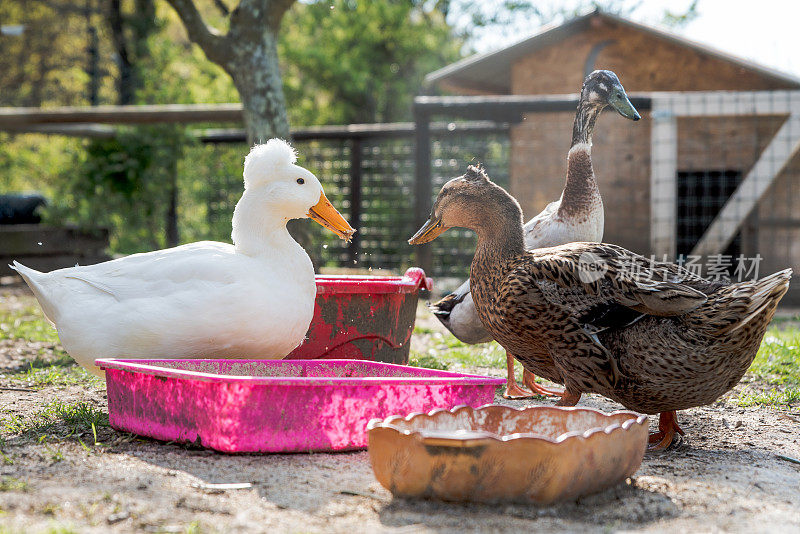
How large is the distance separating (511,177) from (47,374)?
6332mm

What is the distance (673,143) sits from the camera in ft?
30.6

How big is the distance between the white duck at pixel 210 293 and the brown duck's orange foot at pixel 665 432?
172 cm

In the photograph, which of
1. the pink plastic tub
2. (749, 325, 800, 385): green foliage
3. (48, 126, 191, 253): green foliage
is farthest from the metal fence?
the pink plastic tub

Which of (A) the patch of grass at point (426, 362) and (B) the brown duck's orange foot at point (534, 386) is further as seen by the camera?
(A) the patch of grass at point (426, 362)

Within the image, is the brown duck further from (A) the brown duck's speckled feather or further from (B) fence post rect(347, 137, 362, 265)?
(B) fence post rect(347, 137, 362, 265)

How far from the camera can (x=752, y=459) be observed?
3393 mm

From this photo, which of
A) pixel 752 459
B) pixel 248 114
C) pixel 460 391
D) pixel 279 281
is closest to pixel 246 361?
pixel 279 281

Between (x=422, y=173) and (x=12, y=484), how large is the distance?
740 centimetres

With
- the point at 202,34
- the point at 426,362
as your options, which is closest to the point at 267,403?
the point at 426,362

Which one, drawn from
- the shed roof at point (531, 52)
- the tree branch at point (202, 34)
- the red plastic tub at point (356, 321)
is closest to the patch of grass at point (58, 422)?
the red plastic tub at point (356, 321)

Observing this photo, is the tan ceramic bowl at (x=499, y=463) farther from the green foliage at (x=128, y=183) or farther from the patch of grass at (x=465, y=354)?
the green foliage at (x=128, y=183)

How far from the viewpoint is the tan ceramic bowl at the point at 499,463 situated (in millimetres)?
2541

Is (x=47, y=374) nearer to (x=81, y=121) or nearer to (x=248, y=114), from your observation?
(x=248, y=114)

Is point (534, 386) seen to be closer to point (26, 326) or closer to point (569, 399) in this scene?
point (569, 399)
